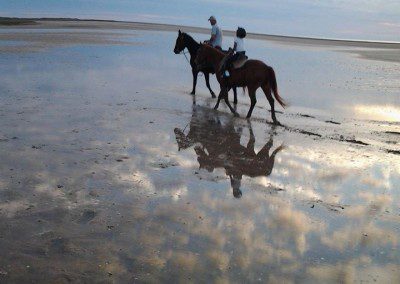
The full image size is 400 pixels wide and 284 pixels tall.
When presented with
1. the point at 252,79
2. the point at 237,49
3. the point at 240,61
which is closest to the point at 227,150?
the point at 252,79

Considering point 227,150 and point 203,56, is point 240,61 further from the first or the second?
point 227,150

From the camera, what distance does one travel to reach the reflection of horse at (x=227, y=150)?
26.4 feet

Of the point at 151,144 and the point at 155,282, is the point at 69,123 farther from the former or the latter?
the point at 155,282

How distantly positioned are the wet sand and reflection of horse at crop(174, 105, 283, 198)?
0.04 metres

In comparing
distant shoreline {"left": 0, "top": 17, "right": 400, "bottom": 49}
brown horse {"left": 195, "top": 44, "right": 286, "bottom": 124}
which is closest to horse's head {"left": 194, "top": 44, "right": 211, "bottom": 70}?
brown horse {"left": 195, "top": 44, "right": 286, "bottom": 124}

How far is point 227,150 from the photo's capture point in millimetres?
9273

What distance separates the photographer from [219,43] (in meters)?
15.5

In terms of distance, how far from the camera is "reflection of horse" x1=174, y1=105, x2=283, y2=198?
26.4 ft

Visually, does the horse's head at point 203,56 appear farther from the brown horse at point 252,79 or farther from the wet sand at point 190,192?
the wet sand at point 190,192

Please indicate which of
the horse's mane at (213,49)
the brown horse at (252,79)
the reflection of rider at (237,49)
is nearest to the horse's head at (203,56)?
the horse's mane at (213,49)

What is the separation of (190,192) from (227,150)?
2610mm

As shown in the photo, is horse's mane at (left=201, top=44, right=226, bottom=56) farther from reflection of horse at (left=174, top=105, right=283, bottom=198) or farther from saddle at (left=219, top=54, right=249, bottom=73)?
reflection of horse at (left=174, top=105, right=283, bottom=198)

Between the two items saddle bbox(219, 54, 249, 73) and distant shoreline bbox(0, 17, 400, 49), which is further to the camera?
distant shoreline bbox(0, 17, 400, 49)

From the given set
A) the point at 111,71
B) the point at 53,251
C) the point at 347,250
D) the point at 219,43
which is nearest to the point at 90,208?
the point at 53,251
